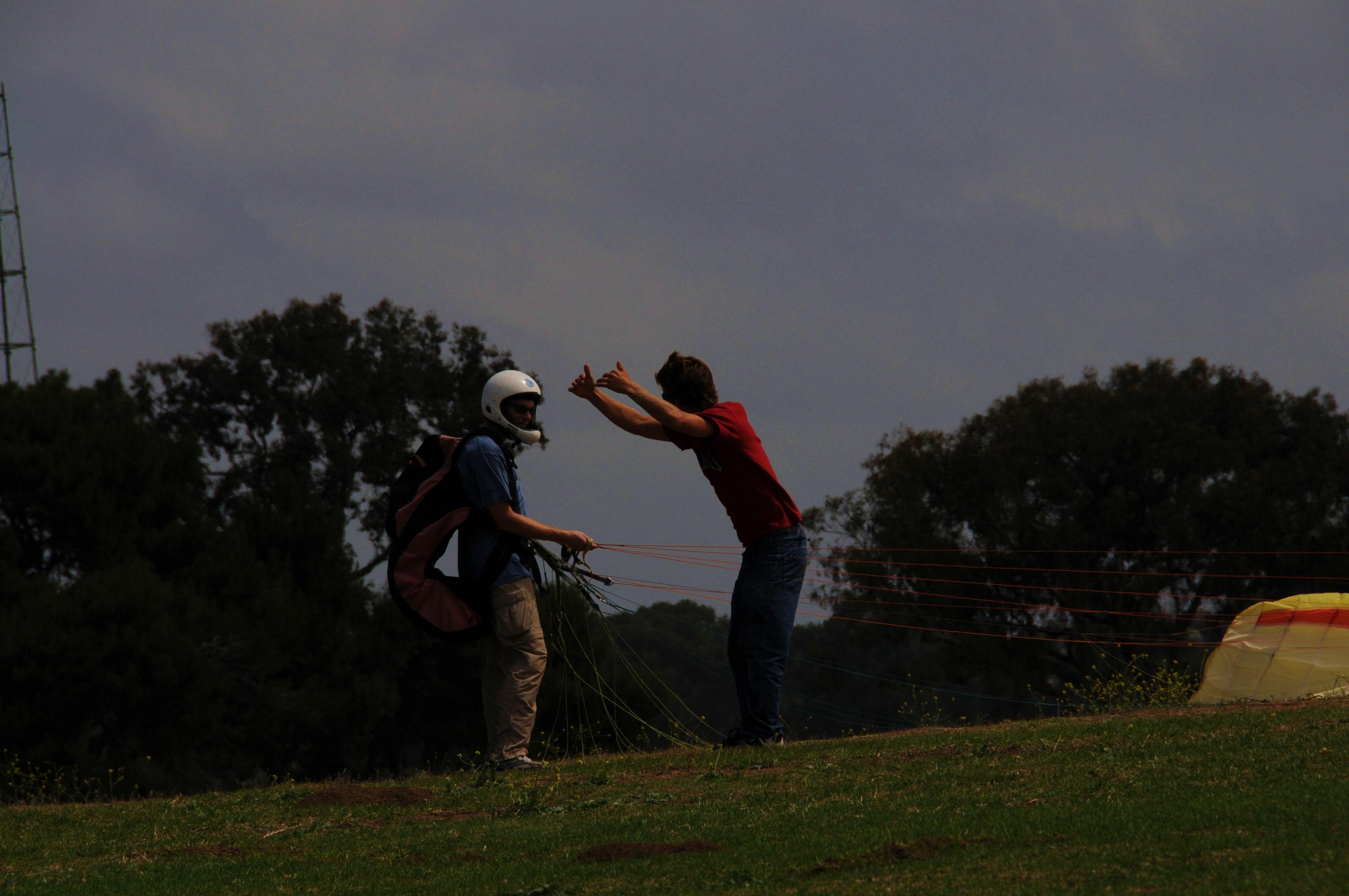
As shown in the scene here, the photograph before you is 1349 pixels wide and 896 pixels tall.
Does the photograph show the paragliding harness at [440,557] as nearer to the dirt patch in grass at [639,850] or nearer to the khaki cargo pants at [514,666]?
the khaki cargo pants at [514,666]

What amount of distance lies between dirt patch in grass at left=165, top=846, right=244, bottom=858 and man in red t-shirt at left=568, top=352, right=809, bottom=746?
3108 millimetres

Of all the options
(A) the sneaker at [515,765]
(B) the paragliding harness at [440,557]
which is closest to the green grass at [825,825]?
(A) the sneaker at [515,765]

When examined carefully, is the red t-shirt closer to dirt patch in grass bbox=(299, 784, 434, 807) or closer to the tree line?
dirt patch in grass bbox=(299, 784, 434, 807)

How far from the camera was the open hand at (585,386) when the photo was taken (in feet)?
25.1

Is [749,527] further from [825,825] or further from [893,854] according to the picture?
[893,854]

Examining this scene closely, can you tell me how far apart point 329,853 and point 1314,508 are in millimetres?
34770

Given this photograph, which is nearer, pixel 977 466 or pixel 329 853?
pixel 329 853

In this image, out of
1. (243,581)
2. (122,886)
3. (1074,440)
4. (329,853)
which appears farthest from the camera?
(1074,440)

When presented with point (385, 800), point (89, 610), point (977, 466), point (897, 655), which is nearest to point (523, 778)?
point (385, 800)

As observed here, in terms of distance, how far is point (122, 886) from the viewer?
517cm

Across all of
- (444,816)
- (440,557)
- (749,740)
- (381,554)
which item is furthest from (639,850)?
(381,554)

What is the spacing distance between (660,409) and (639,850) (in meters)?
2.90

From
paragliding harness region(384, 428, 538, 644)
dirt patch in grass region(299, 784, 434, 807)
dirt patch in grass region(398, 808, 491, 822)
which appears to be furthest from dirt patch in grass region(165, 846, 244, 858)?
paragliding harness region(384, 428, 538, 644)

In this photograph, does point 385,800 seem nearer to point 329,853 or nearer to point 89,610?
point 329,853
